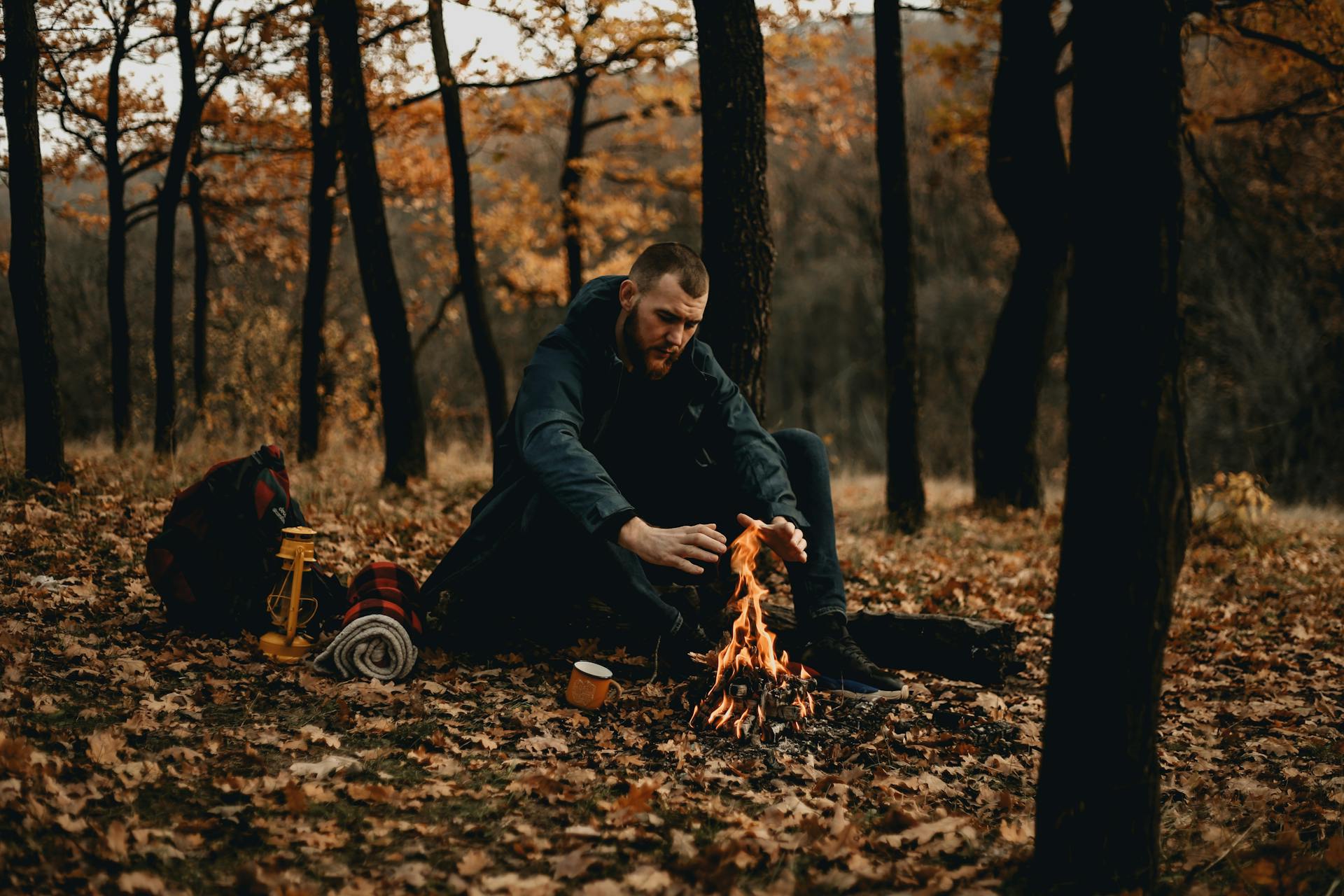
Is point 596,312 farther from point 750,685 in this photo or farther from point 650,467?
point 750,685

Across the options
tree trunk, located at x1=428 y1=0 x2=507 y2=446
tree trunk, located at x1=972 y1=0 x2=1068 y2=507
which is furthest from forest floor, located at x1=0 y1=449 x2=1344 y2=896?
tree trunk, located at x1=428 y1=0 x2=507 y2=446

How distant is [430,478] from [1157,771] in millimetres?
8902

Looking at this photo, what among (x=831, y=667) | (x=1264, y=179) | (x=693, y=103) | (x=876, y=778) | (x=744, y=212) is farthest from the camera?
(x=1264, y=179)

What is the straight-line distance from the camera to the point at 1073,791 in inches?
95.3

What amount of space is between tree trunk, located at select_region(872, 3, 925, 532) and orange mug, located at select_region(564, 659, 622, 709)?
565cm

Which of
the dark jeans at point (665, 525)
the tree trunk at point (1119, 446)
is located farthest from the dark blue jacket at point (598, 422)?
the tree trunk at point (1119, 446)

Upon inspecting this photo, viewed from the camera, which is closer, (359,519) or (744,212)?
(744,212)

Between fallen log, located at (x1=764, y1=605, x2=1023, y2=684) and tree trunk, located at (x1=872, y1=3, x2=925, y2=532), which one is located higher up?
tree trunk, located at (x1=872, y1=3, x2=925, y2=532)

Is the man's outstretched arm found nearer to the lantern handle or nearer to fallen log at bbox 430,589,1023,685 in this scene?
fallen log at bbox 430,589,1023,685

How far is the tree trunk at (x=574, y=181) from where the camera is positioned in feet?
50.7

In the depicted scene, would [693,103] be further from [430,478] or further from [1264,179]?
[1264,179]

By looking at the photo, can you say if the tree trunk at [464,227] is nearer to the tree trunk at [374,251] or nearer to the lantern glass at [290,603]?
the tree trunk at [374,251]

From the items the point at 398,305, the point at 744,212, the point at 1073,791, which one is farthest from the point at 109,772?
the point at 398,305

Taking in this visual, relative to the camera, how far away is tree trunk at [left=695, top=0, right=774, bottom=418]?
5.53 metres
